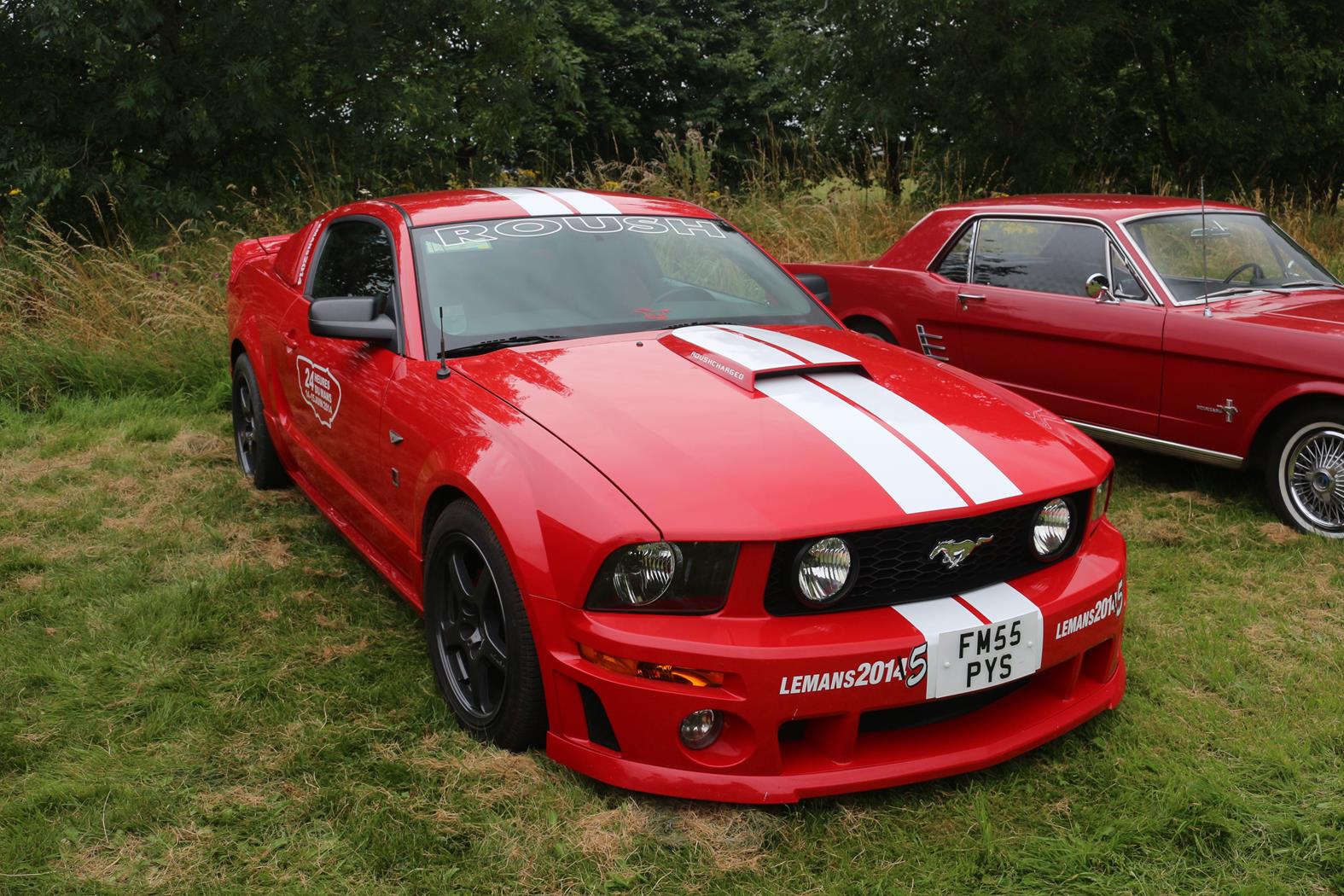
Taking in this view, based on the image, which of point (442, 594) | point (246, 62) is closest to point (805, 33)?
point (246, 62)

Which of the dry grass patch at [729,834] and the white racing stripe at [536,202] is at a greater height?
the white racing stripe at [536,202]

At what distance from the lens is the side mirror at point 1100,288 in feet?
17.5

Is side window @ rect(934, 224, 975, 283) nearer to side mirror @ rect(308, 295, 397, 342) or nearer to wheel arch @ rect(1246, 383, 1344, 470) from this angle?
wheel arch @ rect(1246, 383, 1344, 470)

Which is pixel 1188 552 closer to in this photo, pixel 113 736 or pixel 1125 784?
pixel 1125 784

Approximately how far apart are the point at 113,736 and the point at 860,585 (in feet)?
6.87

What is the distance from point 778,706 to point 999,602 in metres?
0.61

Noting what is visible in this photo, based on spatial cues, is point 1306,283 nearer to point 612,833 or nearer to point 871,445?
point 871,445

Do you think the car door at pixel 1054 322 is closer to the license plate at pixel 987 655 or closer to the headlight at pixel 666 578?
the license plate at pixel 987 655

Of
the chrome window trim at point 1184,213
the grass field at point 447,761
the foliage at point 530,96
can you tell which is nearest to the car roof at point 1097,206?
the chrome window trim at point 1184,213

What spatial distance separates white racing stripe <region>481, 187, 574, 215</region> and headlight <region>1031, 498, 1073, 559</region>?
2.07 m

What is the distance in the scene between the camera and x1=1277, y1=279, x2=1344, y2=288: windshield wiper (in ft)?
17.6

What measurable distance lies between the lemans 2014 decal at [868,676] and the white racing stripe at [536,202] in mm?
2220

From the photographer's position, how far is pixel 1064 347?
551 cm

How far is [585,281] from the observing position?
3.80 metres
